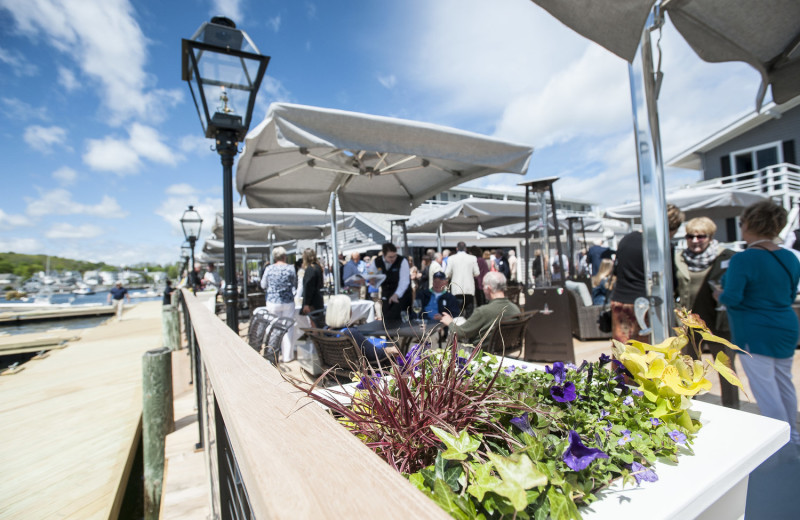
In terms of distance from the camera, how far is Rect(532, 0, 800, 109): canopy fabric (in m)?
1.66

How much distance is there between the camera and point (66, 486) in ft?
15.1

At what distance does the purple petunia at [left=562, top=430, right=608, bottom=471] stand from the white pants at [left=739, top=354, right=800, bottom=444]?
237cm

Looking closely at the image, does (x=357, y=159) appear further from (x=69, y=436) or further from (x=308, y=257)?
(x=69, y=436)

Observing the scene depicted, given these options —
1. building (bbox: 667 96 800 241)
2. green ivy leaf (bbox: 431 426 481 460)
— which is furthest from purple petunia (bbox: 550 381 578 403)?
building (bbox: 667 96 800 241)

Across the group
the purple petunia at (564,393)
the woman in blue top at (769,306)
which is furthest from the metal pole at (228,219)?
the woman in blue top at (769,306)

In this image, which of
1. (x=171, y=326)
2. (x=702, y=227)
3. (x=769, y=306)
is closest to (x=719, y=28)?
(x=769, y=306)

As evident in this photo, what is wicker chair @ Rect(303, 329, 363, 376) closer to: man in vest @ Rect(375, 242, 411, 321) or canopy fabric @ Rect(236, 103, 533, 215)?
canopy fabric @ Rect(236, 103, 533, 215)

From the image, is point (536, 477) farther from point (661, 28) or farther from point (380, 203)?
point (380, 203)

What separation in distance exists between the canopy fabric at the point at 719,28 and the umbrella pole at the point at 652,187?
1.05ft

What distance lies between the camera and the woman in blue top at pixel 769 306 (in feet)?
7.80

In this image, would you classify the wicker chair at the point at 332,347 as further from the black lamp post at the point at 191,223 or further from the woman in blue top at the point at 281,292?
the black lamp post at the point at 191,223

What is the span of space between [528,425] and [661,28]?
2.19m

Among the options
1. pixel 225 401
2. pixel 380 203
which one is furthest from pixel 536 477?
pixel 380 203

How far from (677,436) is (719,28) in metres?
2.25
